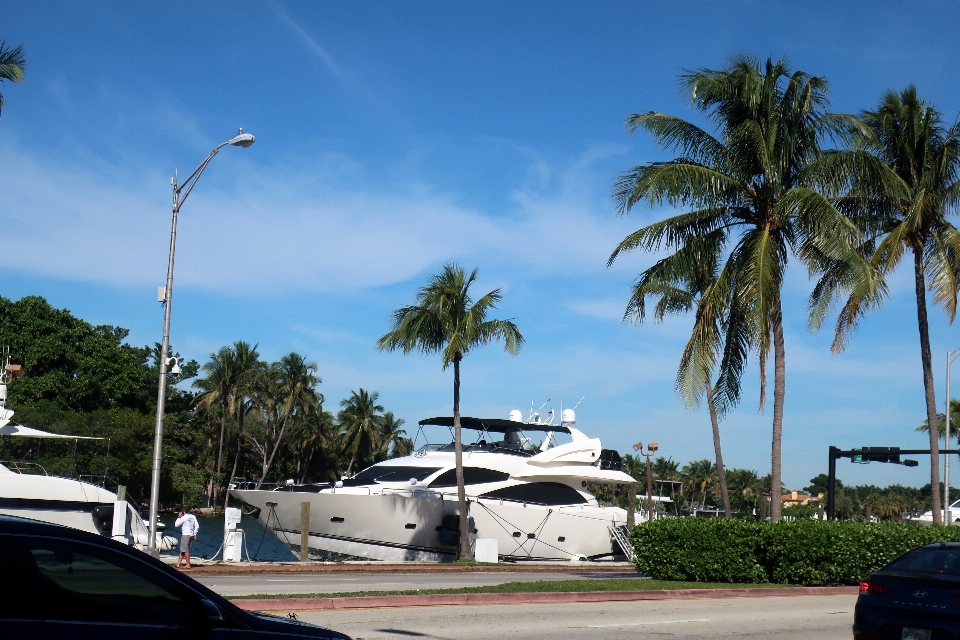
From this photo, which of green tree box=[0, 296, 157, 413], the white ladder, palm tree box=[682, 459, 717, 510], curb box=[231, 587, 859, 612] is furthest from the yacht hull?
palm tree box=[682, 459, 717, 510]

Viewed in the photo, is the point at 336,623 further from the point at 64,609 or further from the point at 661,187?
the point at 661,187

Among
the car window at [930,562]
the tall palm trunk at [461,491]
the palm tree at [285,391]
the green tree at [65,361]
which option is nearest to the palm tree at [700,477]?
the palm tree at [285,391]

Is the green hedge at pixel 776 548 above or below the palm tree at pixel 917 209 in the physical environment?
below

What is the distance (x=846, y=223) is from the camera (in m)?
21.3

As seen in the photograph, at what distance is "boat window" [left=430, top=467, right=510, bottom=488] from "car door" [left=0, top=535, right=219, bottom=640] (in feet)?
94.1

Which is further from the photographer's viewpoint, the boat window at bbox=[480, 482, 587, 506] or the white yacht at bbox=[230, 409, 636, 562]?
the boat window at bbox=[480, 482, 587, 506]

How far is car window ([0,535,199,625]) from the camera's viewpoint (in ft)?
14.7

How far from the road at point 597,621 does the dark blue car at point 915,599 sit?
2.73 m

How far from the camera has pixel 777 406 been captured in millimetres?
22109

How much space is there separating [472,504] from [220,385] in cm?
4664

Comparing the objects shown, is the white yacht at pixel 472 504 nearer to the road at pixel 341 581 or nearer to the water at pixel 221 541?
the water at pixel 221 541

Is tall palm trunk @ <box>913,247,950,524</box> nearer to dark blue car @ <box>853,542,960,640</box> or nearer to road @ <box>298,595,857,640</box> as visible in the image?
road @ <box>298,595,857,640</box>

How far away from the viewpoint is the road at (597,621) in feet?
37.9

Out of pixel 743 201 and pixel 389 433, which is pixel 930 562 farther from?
pixel 389 433
